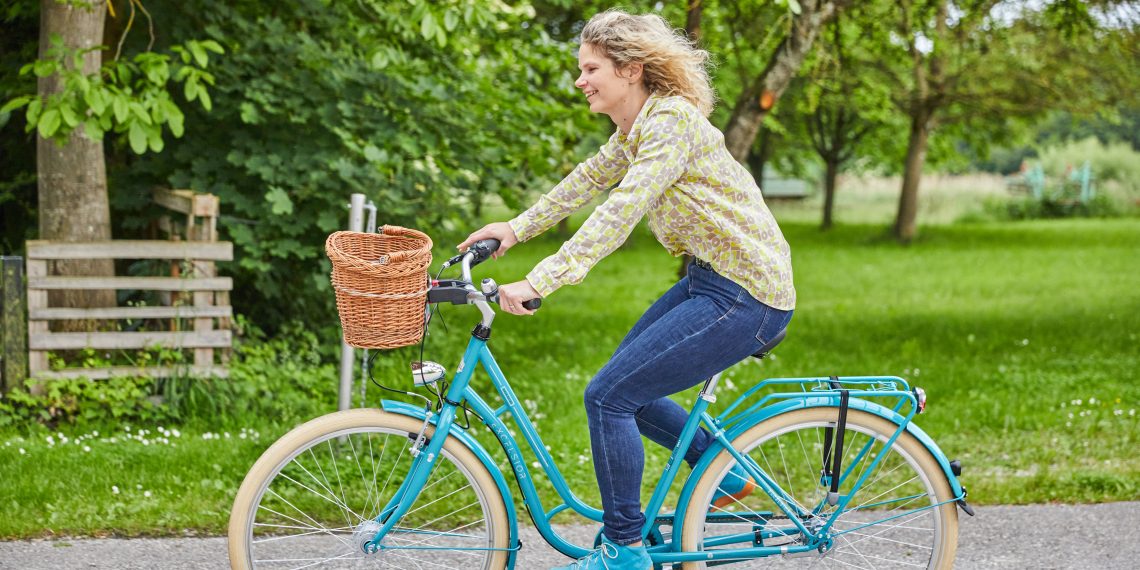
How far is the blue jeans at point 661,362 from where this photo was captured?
301cm

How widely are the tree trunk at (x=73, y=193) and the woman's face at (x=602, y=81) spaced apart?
153 inches

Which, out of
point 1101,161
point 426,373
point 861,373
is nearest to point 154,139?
point 426,373

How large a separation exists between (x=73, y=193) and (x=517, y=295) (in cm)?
429

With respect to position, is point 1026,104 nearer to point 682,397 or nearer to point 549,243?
point 549,243

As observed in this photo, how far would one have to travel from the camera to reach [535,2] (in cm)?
1420

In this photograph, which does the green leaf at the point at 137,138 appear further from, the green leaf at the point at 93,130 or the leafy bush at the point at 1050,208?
the leafy bush at the point at 1050,208

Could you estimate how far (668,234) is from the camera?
3082mm

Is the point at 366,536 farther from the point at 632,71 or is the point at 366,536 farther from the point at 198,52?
the point at 198,52

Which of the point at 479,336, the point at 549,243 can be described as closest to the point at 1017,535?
the point at 479,336

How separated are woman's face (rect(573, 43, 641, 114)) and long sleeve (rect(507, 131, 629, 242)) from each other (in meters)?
0.22

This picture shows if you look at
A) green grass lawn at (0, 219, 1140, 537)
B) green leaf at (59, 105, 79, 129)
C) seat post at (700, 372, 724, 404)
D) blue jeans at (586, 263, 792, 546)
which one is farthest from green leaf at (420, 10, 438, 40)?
seat post at (700, 372, 724, 404)

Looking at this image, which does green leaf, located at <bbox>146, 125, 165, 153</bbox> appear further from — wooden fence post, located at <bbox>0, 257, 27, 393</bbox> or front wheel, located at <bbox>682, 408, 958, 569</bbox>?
front wheel, located at <bbox>682, 408, 958, 569</bbox>

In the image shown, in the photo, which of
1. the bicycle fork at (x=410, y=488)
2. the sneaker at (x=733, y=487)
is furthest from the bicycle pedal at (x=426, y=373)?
the sneaker at (x=733, y=487)

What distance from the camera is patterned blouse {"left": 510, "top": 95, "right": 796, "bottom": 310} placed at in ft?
9.32
